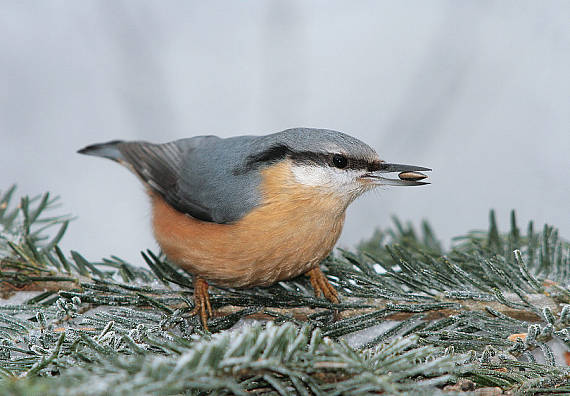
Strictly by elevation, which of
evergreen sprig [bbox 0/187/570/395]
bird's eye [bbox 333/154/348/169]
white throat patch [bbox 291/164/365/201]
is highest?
bird's eye [bbox 333/154/348/169]

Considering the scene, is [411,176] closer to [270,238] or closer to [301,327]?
[270,238]

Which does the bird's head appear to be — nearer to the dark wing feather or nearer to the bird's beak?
the bird's beak

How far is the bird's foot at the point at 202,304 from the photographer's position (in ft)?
3.03

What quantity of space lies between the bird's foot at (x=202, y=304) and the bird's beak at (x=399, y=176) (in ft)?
1.31

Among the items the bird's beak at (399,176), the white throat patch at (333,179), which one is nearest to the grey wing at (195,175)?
the white throat patch at (333,179)

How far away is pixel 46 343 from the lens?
69cm

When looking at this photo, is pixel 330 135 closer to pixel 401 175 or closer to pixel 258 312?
pixel 401 175

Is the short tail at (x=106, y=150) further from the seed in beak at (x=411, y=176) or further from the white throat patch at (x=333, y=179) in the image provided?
the seed in beak at (x=411, y=176)

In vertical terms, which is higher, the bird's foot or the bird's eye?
the bird's eye

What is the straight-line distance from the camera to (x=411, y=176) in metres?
1.11

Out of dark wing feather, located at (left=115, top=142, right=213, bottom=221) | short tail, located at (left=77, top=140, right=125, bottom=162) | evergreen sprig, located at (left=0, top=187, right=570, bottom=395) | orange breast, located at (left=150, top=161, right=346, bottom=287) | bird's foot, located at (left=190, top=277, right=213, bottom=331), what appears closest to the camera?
evergreen sprig, located at (left=0, top=187, right=570, bottom=395)

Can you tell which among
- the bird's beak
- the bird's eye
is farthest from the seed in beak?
the bird's eye

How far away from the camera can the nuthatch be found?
1104mm

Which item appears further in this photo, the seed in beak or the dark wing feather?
the dark wing feather
